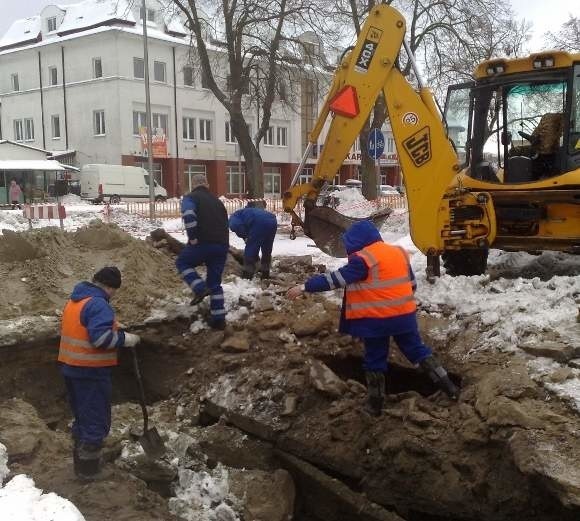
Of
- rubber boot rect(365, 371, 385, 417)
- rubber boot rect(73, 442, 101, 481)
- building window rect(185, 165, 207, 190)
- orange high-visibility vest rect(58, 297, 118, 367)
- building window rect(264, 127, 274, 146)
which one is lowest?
rubber boot rect(73, 442, 101, 481)

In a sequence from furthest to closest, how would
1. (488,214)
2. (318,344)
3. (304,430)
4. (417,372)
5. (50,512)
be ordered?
(488,214) → (318,344) → (417,372) → (304,430) → (50,512)

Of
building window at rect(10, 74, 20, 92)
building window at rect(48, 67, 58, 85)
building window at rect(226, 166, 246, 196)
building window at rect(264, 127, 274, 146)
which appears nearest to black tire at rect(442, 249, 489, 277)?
building window at rect(226, 166, 246, 196)

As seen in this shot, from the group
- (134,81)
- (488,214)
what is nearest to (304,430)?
(488,214)

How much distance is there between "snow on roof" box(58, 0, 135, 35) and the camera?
3659 cm

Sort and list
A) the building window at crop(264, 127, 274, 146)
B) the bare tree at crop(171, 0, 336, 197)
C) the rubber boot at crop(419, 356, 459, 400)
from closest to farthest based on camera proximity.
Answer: the rubber boot at crop(419, 356, 459, 400)
the bare tree at crop(171, 0, 336, 197)
the building window at crop(264, 127, 274, 146)

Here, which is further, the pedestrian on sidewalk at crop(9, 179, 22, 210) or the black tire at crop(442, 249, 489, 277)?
the pedestrian on sidewalk at crop(9, 179, 22, 210)

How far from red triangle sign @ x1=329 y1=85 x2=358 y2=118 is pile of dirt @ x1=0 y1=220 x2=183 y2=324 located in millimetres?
2933

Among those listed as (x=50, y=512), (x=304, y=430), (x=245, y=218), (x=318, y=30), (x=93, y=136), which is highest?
(x=318, y=30)

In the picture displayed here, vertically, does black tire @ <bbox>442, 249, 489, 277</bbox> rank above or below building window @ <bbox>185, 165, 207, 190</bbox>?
below

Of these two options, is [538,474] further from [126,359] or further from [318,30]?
[318,30]

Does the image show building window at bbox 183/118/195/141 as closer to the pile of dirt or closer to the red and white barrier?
the red and white barrier

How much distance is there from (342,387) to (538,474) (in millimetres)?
1947

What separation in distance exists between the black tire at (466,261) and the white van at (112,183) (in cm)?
2480

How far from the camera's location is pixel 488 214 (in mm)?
7188
